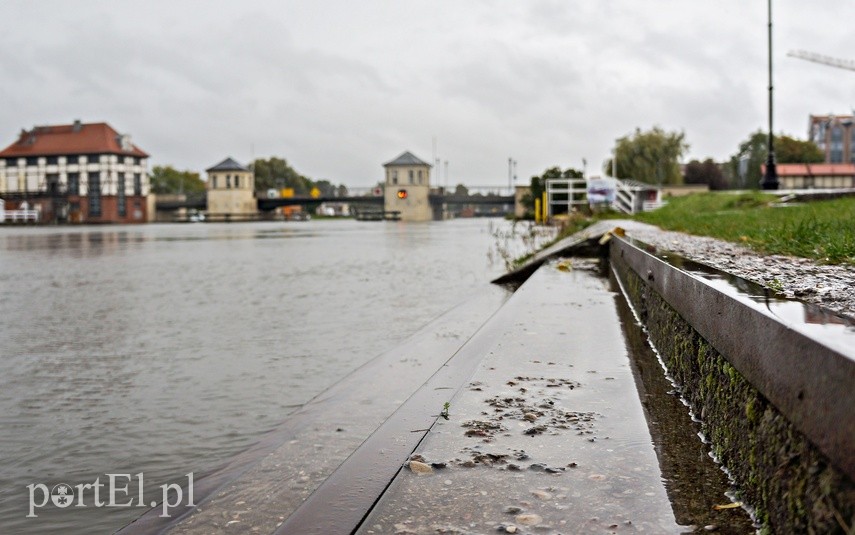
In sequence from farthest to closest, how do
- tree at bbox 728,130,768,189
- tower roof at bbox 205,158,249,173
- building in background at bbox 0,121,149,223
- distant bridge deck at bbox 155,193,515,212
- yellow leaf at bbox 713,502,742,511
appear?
tower roof at bbox 205,158,249,173 < distant bridge deck at bbox 155,193,515,212 < building in background at bbox 0,121,149,223 < tree at bbox 728,130,768,189 < yellow leaf at bbox 713,502,742,511

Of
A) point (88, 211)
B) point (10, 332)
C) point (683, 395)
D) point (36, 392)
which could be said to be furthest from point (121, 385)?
point (88, 211)

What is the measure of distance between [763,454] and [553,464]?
71 cm

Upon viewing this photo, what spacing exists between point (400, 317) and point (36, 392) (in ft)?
17.4

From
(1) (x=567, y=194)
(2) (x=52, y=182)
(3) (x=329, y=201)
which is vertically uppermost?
(2) (x=52, y=182)

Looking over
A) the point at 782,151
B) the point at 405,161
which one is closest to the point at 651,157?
the point at 782,151

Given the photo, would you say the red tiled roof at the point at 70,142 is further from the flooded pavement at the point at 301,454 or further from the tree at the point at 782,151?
the flooded pavement at the point at 301,454

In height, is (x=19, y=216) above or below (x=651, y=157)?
below

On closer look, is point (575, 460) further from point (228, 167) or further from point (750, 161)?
point (228, 167)

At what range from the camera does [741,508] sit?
232 centimetres

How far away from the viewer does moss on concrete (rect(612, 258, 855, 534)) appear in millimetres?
1609

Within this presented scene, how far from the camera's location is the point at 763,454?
2178mm

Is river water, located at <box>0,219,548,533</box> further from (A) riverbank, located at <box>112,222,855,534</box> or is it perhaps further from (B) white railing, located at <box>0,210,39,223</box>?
(B) white railing, located at <box>0,210,39,223</box>

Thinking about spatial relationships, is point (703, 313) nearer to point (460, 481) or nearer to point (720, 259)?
point (460, 481)

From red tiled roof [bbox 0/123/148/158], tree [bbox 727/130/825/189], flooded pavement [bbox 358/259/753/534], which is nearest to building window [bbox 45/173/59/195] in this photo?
red tiled roof [bbox 0/123/148/158]
